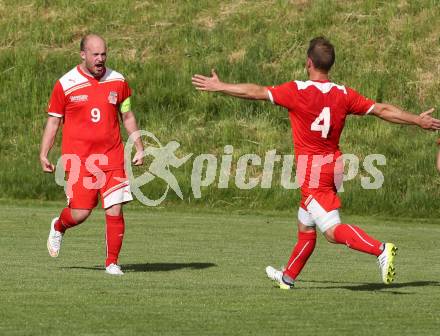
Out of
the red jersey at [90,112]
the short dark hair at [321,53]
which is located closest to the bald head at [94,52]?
the red jersey at [90,112]

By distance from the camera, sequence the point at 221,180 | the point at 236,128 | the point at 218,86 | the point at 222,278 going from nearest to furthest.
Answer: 1. the point at 218,86
2. the point at 222,278
3. the point at 221,180
4. the point at 236,128

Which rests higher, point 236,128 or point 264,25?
point 264,25

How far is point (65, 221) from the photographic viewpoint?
1288 centimetres

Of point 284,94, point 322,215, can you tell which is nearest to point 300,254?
point 322,215

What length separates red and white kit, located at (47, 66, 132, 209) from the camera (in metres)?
12.4

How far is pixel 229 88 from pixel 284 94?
0.52 metres

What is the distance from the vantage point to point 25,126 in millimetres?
26859

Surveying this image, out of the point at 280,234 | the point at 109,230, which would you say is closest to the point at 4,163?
the point at 280,234

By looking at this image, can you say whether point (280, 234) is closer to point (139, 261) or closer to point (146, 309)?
point (139, 261)

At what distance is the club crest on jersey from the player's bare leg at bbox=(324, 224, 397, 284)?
9.00 feet

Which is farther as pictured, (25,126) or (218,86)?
(25,126)

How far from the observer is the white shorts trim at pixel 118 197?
12391 mm

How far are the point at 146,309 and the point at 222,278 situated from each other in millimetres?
2467

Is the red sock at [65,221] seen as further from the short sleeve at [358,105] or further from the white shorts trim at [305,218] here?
the short sleeve at [358,105]
